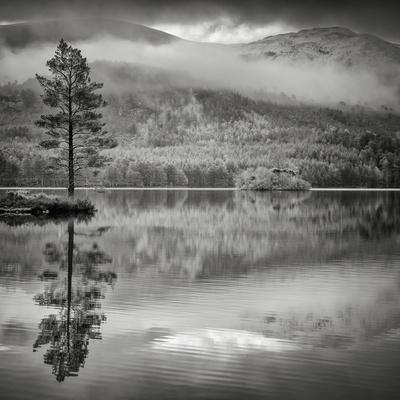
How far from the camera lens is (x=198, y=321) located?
56.0 feet

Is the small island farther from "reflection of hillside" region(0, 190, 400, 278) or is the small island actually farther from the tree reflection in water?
the tree reflection in water

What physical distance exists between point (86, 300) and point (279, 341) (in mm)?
6360

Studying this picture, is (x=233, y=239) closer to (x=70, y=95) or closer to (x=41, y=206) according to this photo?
(x=41, y=206)

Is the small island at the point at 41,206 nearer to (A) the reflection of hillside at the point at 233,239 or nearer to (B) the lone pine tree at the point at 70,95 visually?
(B) the lone pine tree at the point at 70,95

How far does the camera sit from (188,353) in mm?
14352

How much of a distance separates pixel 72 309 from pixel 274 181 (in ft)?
498

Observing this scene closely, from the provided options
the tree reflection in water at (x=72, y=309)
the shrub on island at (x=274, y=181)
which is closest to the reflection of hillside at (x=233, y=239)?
the tree reflection in water at (x=72, y=309)

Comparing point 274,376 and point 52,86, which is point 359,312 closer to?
point 274,376

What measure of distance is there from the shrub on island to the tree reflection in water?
139 meters

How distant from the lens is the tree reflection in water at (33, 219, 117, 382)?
14.1m

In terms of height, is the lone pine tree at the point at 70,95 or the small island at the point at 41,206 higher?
the lone pine tree at the point at 70,95

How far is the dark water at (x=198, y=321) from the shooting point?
12586 mm

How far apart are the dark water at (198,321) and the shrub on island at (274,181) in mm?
133659

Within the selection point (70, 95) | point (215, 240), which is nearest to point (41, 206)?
point (70, 95)
